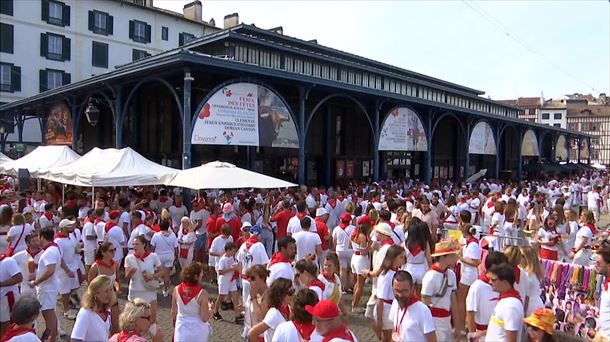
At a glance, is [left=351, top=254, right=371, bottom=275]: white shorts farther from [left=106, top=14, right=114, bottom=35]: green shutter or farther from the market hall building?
[left=106, top=14, right=114, bottom=35]: green shutter

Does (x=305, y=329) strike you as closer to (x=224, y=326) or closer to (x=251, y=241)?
(x=251, y=241)

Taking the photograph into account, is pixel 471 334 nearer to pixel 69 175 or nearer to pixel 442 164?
pixel 69 175

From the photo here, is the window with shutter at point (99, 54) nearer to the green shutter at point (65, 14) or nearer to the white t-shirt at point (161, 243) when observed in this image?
the green shutter at point (65, 14)

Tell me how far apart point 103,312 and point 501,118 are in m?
30.8

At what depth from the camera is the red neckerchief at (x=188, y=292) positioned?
5.07 metres

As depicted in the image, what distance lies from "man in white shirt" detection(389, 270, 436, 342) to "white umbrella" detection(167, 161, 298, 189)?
22.4ft

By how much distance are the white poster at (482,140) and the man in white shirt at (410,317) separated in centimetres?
2627

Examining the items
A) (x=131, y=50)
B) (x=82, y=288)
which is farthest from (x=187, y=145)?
(x=131, y=50)

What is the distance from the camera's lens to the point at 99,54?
43.1 meters

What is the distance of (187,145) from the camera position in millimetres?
14266

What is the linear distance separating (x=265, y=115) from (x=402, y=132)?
914 cm

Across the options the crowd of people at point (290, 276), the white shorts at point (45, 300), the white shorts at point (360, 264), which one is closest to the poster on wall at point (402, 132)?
the crowd of people at point (290, 276)

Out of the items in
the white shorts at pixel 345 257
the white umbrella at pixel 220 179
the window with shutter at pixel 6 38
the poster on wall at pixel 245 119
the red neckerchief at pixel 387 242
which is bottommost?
the white shorts at pixel 345 257

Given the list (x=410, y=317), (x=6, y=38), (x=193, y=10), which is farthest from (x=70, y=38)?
(x=410, y=317)
